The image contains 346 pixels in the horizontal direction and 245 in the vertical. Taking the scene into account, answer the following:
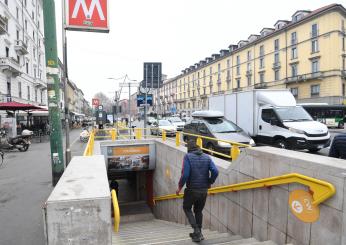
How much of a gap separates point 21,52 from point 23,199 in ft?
109

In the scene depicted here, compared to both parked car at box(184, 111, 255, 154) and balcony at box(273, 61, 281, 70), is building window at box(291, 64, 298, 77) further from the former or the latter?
parked car at box(184, 111, 255, 154)

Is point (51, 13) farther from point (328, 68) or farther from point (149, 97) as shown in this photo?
point (328, 68)

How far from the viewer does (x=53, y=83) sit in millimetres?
7363

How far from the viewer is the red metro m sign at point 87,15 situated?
705cm

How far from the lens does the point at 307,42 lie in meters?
44.4

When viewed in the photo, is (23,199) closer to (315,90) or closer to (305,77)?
(305,77)

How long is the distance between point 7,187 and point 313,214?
826cm

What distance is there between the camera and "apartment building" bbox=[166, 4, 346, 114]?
41.0 meters

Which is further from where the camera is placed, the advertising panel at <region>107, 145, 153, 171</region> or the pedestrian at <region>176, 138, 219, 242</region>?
the advertising panel at <region>107, 145, 153, 171</region>

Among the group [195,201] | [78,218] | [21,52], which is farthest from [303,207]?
[21,52]

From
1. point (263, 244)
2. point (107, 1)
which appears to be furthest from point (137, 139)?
point (263, 244)

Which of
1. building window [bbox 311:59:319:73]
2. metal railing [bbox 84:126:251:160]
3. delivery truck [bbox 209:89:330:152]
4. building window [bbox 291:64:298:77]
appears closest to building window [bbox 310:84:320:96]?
building window [bbox 311:59:319:73]

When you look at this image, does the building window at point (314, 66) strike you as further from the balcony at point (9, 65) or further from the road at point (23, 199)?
the road at point (23, 199)

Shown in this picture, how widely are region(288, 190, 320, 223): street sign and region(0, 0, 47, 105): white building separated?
90.3ft
